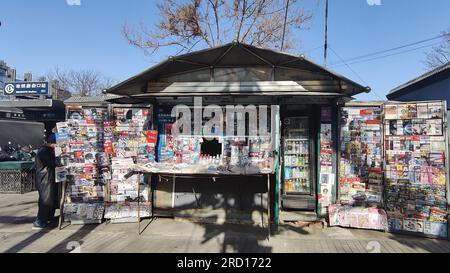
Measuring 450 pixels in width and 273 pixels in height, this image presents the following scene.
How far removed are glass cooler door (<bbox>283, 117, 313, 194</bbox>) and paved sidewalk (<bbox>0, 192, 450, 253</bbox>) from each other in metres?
0.93

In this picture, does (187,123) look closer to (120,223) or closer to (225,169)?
(225,169)

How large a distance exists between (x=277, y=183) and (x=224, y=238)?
144cm

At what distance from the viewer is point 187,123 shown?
21.9ft

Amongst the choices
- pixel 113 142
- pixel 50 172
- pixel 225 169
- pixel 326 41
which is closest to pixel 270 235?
pixel 225 169

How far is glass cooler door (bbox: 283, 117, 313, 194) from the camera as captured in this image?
6.86 meters

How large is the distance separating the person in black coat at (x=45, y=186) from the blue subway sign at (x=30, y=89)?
11.0 meters

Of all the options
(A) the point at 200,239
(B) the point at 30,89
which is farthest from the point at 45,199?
(B) the point at 30,89

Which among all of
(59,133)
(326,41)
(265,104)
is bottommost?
(59,133)

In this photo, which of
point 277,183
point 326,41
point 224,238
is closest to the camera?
point 224,238

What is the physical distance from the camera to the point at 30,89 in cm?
1562

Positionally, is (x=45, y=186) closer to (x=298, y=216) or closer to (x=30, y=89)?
(x=298, y=216)

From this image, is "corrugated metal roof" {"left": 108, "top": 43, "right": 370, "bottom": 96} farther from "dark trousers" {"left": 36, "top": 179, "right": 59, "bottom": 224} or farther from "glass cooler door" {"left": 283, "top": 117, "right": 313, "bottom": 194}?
"dark trousers" {"left": 36, "top": 179, "right": 59, "bottom": 224}

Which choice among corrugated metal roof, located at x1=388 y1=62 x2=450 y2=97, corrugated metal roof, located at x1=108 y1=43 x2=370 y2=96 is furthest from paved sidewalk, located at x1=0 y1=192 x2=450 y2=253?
corrugated metal roof, located at x1=388 y1=62 x2=450 y2=97

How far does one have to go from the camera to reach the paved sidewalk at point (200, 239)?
516 cm
